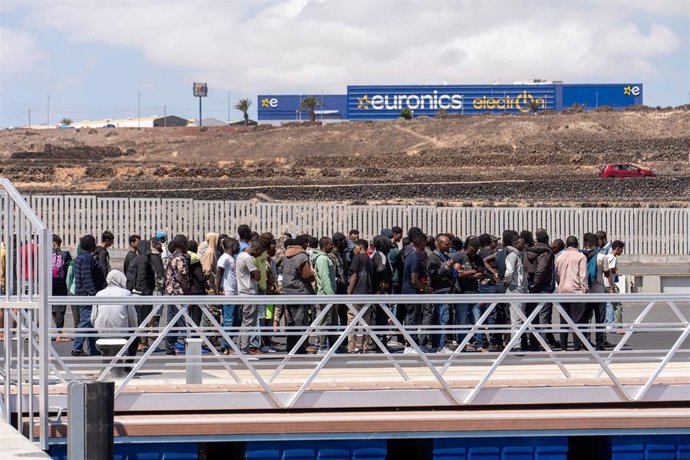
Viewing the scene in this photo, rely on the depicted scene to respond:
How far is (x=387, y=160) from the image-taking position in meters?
77.6

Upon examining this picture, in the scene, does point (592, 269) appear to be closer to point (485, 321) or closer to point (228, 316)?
point (485, 321)

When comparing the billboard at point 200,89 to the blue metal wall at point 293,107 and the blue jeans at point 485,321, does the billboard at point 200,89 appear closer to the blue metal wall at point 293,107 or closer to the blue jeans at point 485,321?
the blue metal wall at point 293,107

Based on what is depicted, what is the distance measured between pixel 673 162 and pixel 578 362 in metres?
63.1

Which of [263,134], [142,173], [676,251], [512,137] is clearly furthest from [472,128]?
[676,251]

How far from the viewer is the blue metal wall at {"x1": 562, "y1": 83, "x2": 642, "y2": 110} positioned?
110m

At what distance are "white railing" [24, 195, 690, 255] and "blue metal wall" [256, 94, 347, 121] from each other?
269 ft

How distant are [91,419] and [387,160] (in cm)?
6940

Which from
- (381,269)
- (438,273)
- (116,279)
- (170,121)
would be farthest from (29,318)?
(170,121)

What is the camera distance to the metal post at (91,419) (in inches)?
337

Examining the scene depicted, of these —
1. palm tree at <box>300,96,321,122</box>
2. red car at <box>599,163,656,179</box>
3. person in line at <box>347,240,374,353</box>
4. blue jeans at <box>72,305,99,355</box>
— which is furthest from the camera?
palm tree at <box>300,96,321,122</box>

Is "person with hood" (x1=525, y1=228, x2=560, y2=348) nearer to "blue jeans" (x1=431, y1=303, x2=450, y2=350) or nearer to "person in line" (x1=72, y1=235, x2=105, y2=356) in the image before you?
"blue jeans" (x1=431, y1=303, x2=450, y2=350)

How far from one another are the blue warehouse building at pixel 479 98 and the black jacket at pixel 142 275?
3792 inches

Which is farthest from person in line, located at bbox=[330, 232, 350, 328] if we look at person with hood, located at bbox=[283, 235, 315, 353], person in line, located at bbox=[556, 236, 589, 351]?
person in line, located at bbox=[556, 236, 589, 351]

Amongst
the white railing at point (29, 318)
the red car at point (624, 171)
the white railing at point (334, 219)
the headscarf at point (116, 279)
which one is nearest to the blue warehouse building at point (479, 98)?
the red car at point (624, 171)
